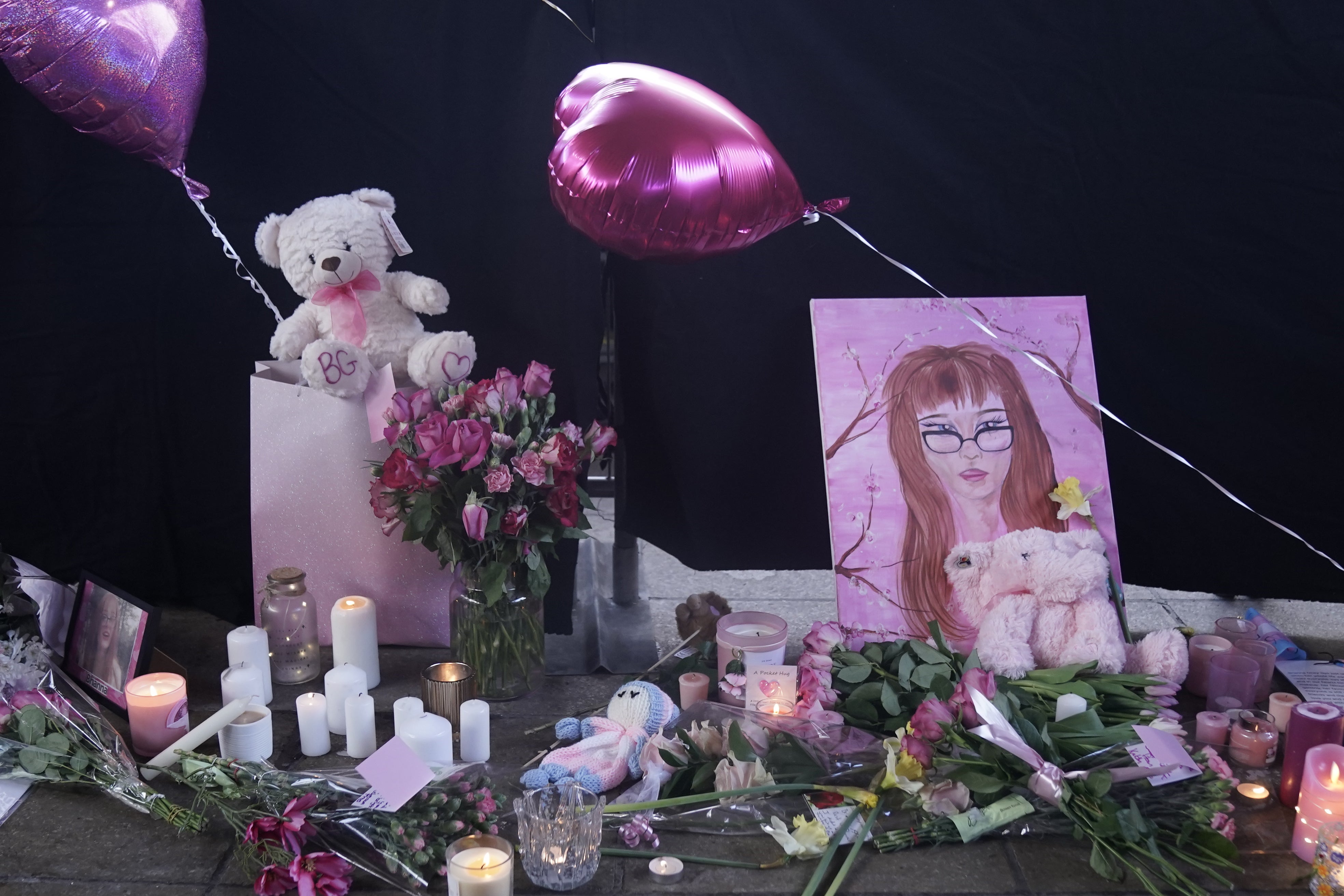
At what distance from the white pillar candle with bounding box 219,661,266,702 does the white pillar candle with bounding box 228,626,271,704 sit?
33 mm

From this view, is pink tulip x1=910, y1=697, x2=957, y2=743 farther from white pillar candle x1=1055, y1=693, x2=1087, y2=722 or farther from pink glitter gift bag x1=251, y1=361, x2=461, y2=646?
pink glitter gift bag x1=251, y1=361, x2=461, y2=646

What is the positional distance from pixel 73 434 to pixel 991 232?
184 cm

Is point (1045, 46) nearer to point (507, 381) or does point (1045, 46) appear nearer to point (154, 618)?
point (507, 381)

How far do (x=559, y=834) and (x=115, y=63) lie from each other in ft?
4.22

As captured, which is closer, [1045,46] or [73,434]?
[1045,46]

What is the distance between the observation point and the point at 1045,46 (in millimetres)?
2096

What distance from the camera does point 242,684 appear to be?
1.75 m

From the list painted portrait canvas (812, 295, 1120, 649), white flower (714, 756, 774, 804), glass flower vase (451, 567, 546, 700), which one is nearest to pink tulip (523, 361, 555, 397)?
glass flower vase (451, 567, 546, 700)

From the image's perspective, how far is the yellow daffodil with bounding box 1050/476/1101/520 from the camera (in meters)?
2.09

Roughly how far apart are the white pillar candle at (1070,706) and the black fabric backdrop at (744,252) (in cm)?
67

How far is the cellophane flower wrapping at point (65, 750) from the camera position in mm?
1590

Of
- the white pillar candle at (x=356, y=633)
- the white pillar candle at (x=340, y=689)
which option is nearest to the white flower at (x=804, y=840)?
the white pillar candle at (x=340, y=689)

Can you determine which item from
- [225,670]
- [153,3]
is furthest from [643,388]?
[153,3]

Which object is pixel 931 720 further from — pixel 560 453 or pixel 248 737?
pixel 248 737
